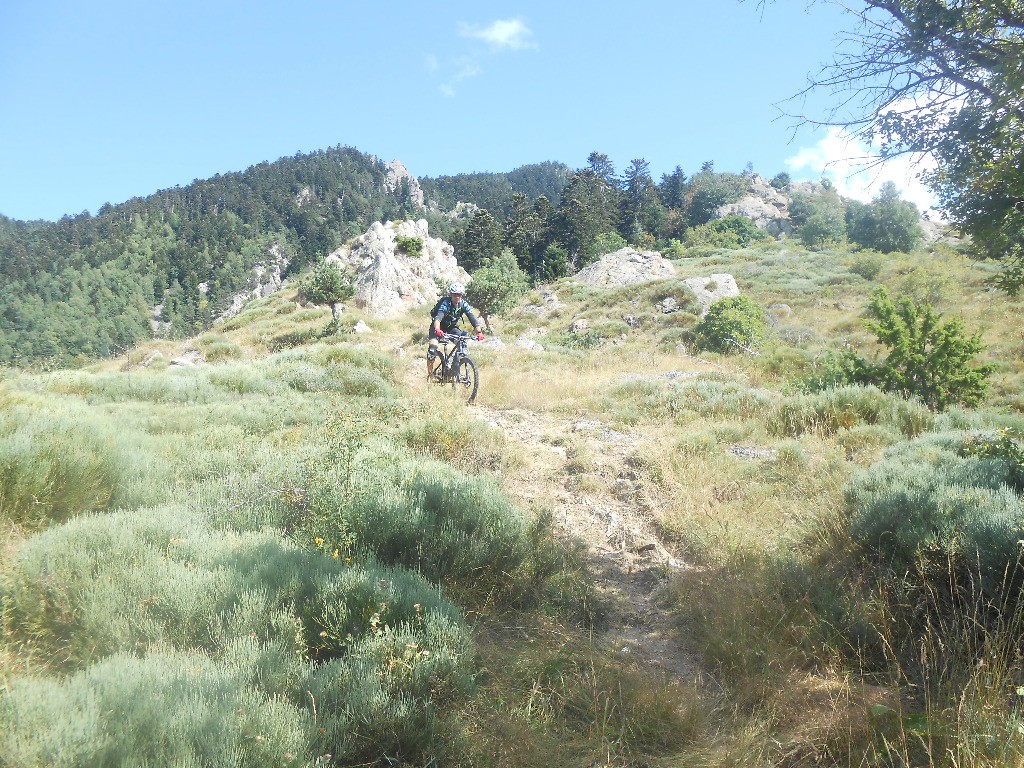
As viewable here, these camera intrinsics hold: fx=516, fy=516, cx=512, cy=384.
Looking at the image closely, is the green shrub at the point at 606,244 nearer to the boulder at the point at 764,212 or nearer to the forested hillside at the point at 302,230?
the forested hillside at the point at 302,230

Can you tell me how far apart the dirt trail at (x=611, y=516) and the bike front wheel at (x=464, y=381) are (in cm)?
154

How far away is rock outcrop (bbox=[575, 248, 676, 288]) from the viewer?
41.8 metres

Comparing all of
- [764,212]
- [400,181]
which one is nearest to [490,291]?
[764,212]

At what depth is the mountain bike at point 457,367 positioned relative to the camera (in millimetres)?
9859

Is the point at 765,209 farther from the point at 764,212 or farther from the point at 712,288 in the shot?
the point at 712,288

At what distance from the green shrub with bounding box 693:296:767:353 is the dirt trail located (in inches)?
517

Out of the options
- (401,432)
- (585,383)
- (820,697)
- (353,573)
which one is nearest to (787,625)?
(820,697)

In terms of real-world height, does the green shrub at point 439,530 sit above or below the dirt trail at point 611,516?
above

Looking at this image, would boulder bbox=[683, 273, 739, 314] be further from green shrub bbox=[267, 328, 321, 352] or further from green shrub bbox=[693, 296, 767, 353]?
green shrub bbox=[267, 328, 321, 352]

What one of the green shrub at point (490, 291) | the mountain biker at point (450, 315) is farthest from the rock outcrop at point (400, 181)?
the mountain biker at point (450, 315)

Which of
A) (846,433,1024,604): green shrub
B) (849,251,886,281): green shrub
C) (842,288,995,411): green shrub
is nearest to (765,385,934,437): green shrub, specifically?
(842,288,995,411): green shrub

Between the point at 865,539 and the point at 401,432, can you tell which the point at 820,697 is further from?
the point at 401,432

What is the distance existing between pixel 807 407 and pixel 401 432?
564 cm

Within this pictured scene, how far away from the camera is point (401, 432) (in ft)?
20.5
